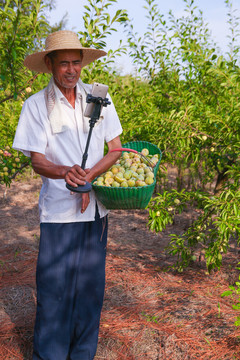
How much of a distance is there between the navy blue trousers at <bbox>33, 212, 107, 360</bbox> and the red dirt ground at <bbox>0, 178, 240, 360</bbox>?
0.34m

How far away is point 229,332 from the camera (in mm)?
2609

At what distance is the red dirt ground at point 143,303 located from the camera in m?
2.46

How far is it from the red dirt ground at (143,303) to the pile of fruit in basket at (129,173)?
1.22 meters

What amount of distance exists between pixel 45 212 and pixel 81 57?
0.90 metres

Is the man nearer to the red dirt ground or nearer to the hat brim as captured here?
the hat brim

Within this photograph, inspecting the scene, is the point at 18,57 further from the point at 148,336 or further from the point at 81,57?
the point at 148,336

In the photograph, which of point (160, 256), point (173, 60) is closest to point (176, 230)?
point (160, 256)

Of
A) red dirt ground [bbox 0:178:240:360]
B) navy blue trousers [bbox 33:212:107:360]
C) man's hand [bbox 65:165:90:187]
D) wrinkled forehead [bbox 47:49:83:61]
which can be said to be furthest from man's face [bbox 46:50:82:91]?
red dirt ground [bbox 0:178:240:360]

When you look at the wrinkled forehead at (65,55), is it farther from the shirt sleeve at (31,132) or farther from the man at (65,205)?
the shirt sleeve at (31,132)

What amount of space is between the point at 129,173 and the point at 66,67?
0.66 meters

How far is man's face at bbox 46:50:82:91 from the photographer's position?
1899 millimetres

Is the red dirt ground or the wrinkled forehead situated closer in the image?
the wrinkled forehead

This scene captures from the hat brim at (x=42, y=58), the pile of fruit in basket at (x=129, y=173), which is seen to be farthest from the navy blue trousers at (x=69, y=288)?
the hat brim at (x=42, y=58)

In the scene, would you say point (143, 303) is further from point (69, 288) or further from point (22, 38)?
point (22, 38)
